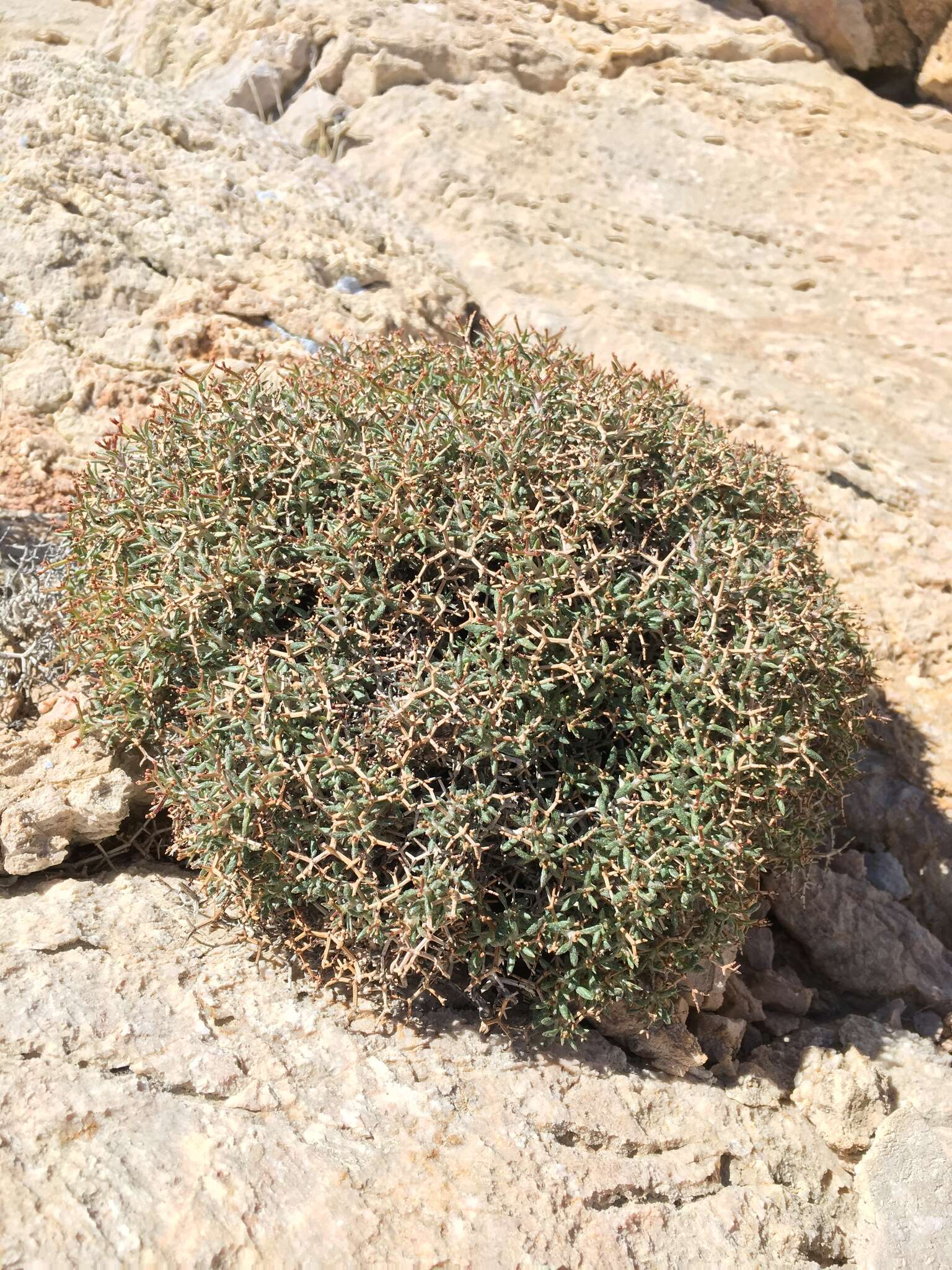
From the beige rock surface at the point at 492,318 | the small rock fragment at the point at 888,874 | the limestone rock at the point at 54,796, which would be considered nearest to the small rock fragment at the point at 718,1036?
the beige rock surface at the point at 492,318

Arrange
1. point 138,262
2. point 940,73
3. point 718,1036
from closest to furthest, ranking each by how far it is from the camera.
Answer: point 718,1036, point 138,262, point 940,73

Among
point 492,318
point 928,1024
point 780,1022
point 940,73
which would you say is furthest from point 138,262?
point 940,73

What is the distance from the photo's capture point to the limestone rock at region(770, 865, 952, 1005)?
3.96 metres

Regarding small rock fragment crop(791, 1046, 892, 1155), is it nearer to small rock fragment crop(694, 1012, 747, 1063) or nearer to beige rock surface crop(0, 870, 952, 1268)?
beige rock surface crop(0, 870, 952, 1268)

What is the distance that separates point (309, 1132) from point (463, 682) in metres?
1.20

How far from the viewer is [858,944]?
157 inches

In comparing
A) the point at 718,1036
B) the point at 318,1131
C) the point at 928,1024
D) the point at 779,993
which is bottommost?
the point at 928,1024

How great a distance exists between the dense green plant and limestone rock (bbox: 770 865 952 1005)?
2.32 ft

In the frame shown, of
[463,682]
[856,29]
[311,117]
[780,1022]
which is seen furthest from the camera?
[856,29]

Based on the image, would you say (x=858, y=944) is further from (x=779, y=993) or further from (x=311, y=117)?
(x=311, y=117)

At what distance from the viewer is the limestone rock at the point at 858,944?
13.0ft

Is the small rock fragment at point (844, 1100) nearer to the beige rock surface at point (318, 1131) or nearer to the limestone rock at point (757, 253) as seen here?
the beige rock surface at point (318, 1131)

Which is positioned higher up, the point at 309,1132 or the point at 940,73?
the point at 940,73

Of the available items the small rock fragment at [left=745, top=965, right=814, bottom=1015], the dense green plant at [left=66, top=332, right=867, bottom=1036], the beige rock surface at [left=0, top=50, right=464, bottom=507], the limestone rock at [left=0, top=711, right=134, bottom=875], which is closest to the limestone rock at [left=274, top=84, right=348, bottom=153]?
the beige rock surface at [left=0, top=50, right=464, bottom=507]
